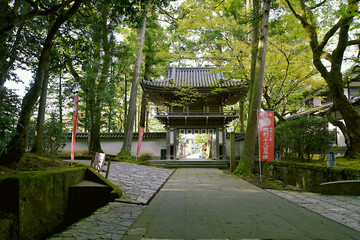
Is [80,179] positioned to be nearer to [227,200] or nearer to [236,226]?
Result: [227,200]

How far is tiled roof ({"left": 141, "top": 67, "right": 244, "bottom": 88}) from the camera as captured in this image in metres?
16.0

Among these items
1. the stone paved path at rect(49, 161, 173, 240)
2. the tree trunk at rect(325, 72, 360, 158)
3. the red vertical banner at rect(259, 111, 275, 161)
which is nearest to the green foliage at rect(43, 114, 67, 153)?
the stone paved path at rect(49, 161, 173, 240)

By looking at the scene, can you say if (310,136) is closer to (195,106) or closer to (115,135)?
(195,106)

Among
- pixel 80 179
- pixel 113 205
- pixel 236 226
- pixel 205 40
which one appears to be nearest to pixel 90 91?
pixel 205 40

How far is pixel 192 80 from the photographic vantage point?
18.3 m

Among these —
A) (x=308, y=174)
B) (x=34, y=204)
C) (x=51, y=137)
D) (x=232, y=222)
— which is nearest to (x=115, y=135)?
(x=51, y=137)

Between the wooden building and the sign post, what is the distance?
847 cm

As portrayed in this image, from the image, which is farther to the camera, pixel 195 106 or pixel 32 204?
pixel 195 106

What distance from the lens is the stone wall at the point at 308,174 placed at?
5285 mm

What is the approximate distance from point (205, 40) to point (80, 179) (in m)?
9.25

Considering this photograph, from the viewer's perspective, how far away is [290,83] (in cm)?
1218

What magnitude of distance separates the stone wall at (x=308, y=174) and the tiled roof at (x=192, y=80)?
25.1 ft

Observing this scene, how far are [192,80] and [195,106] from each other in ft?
7.51

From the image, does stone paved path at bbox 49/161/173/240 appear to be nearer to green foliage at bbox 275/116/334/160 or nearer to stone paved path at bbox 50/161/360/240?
stone paved path at bbox 50/161/360/240
